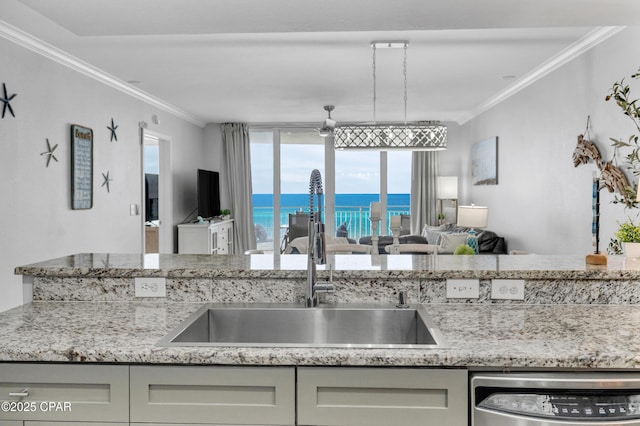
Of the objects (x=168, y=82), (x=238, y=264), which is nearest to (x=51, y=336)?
(x=238, y=264)

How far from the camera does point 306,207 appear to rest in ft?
29.0

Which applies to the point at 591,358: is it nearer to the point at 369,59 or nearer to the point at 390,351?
the point at 390,351

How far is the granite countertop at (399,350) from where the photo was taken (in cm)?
128

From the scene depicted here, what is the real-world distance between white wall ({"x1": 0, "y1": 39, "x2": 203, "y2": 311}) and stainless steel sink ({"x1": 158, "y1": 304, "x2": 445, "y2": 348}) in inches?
103

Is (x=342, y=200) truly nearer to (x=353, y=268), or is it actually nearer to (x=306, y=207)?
(x=306, y=207)

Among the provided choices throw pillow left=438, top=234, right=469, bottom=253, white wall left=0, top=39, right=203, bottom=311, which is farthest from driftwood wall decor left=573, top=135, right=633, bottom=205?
white wall left=0, top=39, right=203, bottom=311

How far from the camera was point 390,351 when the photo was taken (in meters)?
1.32

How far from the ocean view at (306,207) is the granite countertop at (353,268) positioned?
259 inches

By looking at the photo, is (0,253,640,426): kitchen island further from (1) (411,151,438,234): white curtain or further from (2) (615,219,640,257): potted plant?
(1) (411,151,438,234): white curtain

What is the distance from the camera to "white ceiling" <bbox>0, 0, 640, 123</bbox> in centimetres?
251

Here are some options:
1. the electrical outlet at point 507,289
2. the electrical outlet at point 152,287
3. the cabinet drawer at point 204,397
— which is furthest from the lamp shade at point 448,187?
the cabinet drawer at point 204,397

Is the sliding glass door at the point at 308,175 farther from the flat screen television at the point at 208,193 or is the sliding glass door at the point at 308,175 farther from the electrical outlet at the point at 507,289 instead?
the electrical outlet at the point at 507,289

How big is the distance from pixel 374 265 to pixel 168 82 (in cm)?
421

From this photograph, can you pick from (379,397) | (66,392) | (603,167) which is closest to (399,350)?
(379,397)
